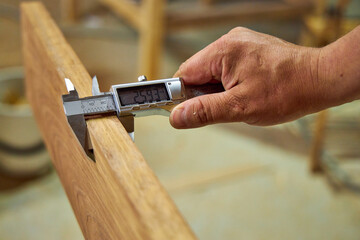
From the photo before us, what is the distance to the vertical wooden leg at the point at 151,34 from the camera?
1.56 m

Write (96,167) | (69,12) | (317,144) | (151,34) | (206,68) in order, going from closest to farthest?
1. (96,167)
2. (206,68)
3. (317,144)
4. (151,34)
5. (69,12)

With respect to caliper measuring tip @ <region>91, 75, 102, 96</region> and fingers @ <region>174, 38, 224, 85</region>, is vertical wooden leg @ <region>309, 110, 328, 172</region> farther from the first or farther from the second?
caliper measuring tip @ <region>91, 75, 102, 96</region>

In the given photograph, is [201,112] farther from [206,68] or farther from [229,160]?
[229,160]

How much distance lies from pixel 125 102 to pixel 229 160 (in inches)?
40.3

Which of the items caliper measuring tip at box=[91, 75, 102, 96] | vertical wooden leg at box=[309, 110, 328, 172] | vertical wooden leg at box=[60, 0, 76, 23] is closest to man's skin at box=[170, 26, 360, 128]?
caliper measuring tip at box=[91, 75, 102, 96]

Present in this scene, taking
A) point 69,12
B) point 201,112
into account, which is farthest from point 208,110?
point 69,12

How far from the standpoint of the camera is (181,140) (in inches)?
61.6

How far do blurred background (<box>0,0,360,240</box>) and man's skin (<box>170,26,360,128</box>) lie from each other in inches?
19.3

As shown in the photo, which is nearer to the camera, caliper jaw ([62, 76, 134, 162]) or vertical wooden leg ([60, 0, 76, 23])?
caliper jaw ([62, 76, 134, 162])

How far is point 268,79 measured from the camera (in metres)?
0.60

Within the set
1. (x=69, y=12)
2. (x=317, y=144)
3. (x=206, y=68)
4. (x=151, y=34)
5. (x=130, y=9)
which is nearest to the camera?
(x=206, y=68)

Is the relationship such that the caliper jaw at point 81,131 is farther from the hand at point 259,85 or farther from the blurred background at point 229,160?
the blurred background at point 229,160

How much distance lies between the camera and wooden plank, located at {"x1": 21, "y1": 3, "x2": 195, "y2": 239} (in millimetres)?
408

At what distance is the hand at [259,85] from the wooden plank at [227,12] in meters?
1.07
